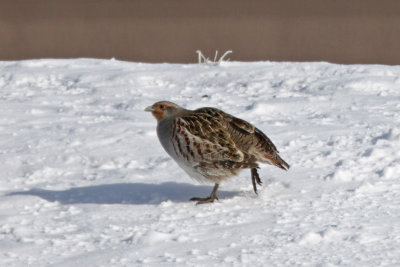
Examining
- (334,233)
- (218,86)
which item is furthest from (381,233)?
(218,86)

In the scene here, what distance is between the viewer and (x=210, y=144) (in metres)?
5.09

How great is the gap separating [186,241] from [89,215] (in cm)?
86

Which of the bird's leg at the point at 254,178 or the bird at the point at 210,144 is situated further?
the bird's leg at the point at 254,178

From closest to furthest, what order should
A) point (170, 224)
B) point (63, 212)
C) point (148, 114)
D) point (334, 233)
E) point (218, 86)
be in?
1. point (334, 233)
2. point (170, 224)
3. point (63, 212)
4. point (148, 114)
5. point (218, 86)

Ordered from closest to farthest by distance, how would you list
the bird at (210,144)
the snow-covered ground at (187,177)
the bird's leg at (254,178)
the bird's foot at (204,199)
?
the snow-covered ground at (187,177) → the bird at (210,144) → the bird's foot at (204,199) → the bird's leg at (254,178)

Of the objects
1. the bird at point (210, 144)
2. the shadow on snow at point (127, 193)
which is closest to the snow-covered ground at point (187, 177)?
the shadow on snow at point (127, 193)

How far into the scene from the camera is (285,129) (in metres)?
6.86

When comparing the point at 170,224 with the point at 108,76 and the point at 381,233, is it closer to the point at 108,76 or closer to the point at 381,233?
the point at 381,233

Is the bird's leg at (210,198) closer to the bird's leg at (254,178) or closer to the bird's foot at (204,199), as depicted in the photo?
the bird's foot at (204,199)

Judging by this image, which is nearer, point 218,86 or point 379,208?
point 379,208

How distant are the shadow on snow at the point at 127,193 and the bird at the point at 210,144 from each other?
0.22 metres

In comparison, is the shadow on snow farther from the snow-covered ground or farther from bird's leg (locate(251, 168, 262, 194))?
bird's leg (locate(251, 168, 262, 194))

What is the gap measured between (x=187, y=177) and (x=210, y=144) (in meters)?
0.86

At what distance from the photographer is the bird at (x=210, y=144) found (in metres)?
5.08
